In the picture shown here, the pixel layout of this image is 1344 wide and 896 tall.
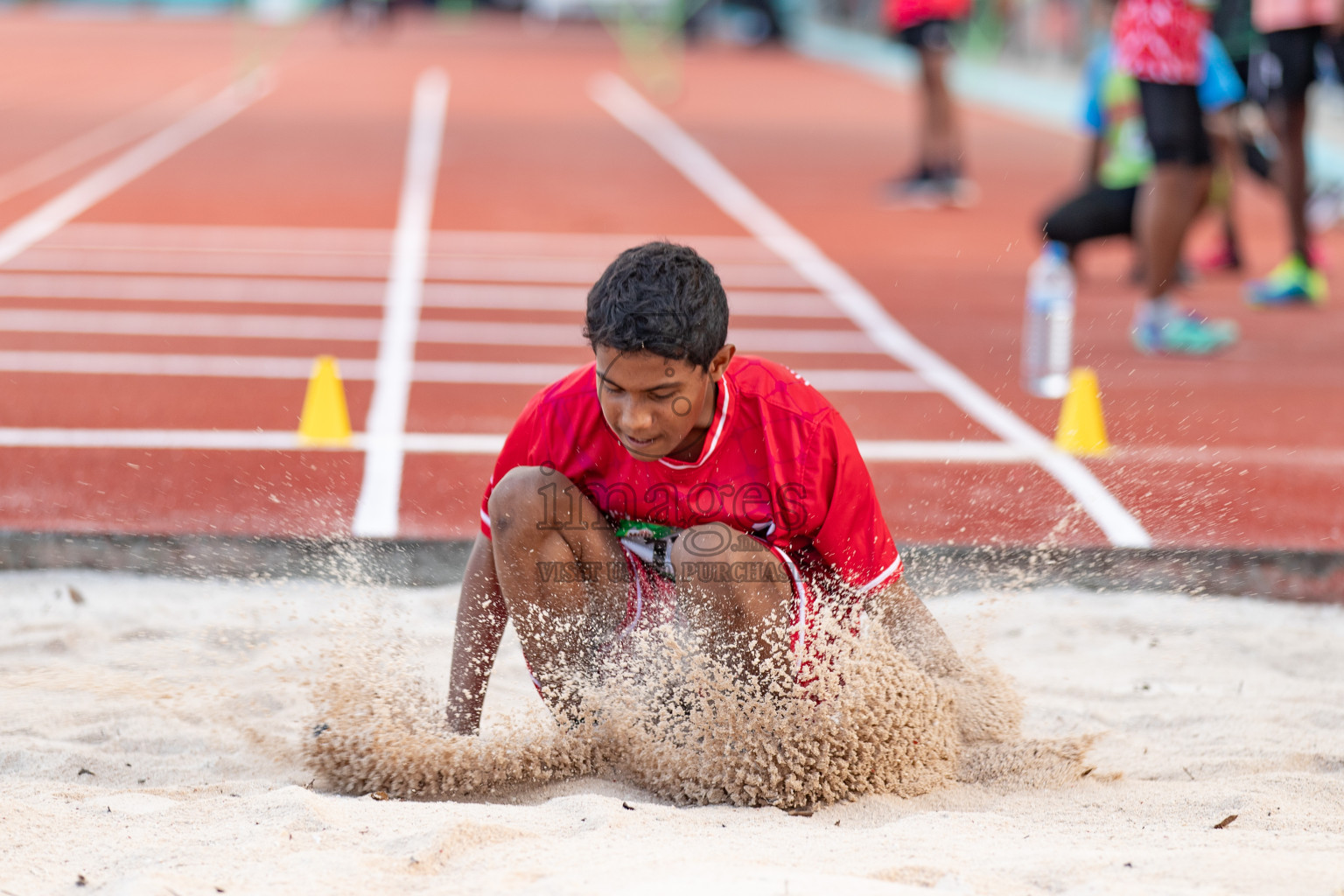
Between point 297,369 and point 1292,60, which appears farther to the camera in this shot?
point 1292,60

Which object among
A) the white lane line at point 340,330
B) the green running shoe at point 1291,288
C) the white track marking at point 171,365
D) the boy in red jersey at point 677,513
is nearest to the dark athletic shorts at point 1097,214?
the green running shoe at point 1291,288

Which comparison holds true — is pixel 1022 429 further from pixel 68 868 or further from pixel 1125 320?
pixel 68 868

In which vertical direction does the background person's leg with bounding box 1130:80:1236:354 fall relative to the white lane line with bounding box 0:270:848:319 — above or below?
above

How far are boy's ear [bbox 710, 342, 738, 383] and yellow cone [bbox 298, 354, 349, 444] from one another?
2.63 metres

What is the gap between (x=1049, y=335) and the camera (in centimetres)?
610

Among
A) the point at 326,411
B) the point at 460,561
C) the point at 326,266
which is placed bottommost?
the point at 460,561

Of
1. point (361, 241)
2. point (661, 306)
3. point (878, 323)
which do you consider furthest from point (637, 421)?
point (361, 241)

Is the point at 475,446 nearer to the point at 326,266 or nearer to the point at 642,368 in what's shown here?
the point at 642,368

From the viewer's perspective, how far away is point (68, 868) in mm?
2375

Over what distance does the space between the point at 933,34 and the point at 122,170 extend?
642cm

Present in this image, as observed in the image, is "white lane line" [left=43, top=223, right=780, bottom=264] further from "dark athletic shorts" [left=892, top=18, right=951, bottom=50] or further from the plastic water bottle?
the plastic water bottle

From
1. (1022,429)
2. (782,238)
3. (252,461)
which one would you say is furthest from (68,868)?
(782,238)

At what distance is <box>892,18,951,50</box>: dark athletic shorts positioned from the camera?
1089 centimetres

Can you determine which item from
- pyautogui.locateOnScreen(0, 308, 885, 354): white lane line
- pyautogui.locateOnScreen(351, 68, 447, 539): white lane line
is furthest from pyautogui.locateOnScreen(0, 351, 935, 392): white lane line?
pyautogui.locateOnScreen(0, 308, 885, 354): white lane line
